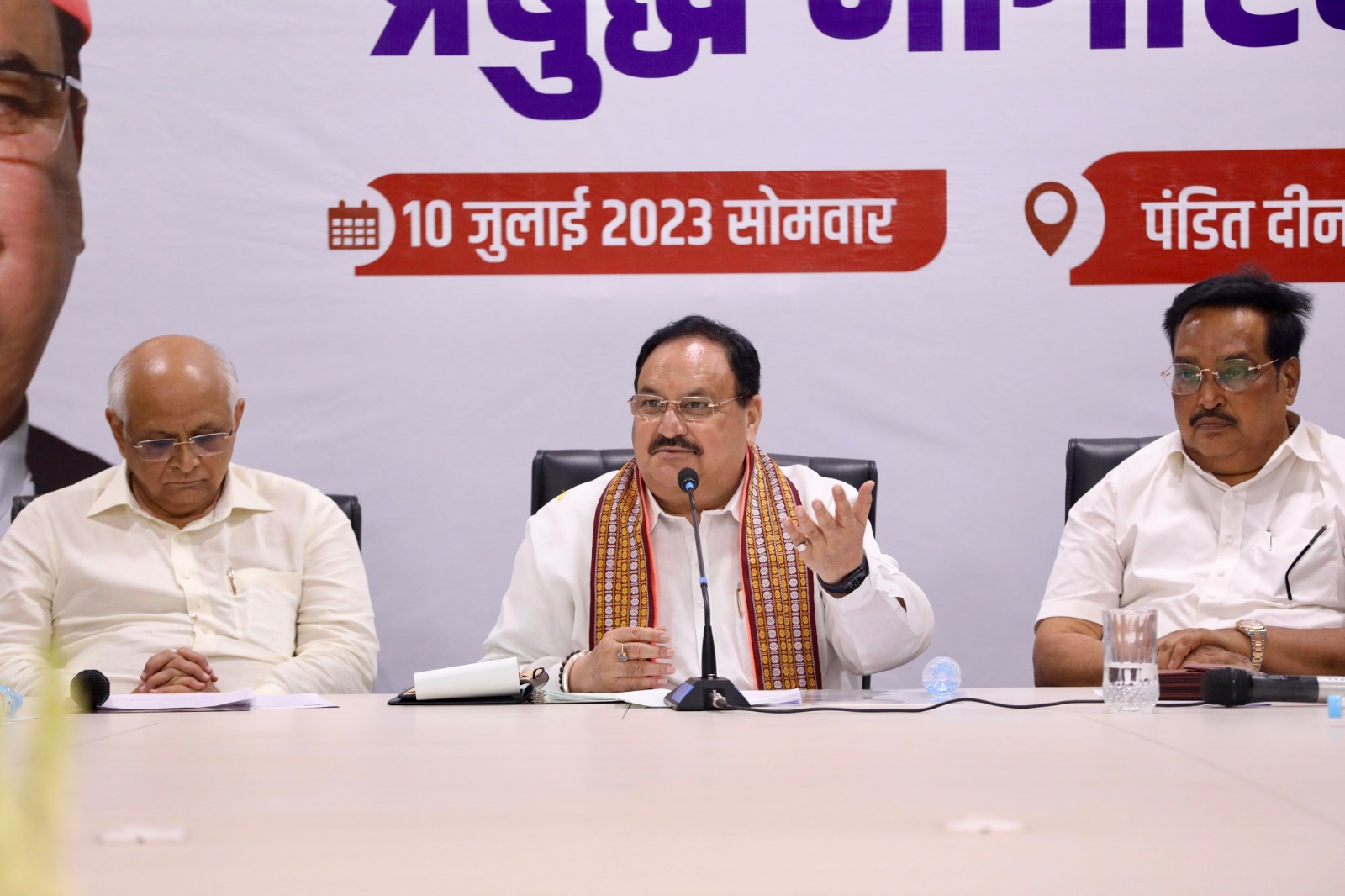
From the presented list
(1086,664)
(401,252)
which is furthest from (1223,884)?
(401,252)

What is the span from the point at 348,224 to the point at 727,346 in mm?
1227

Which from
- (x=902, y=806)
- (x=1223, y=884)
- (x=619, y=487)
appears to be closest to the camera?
(x=1223, y=884)

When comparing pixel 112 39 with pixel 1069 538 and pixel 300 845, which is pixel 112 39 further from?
pixel 300 845

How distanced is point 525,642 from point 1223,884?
1.91m

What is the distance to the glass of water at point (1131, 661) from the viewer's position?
1.84 metres

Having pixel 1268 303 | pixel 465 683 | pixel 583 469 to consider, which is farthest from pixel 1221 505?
pixel 465 683

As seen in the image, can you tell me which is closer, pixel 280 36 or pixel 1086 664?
pixel 1086 664

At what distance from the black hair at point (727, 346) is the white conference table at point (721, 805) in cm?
113

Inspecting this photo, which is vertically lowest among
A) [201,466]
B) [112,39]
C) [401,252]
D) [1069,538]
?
[1069,538]

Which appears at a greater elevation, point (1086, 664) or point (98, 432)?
point (98, 432)

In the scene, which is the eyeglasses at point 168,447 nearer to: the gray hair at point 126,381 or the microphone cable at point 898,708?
the gray hair at point 126,381

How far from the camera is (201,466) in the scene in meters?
2.86

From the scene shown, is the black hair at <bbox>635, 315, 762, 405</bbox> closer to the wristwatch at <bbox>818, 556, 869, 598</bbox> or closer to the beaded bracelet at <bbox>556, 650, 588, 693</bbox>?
the wristwatch at <bbox>818, 556, 869, 598</bbox>

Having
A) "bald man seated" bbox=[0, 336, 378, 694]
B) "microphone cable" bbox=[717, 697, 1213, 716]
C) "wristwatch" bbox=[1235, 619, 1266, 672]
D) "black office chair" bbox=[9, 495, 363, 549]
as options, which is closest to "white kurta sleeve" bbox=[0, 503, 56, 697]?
"bald man seated" bbox=[0, 336, 378, 694]
